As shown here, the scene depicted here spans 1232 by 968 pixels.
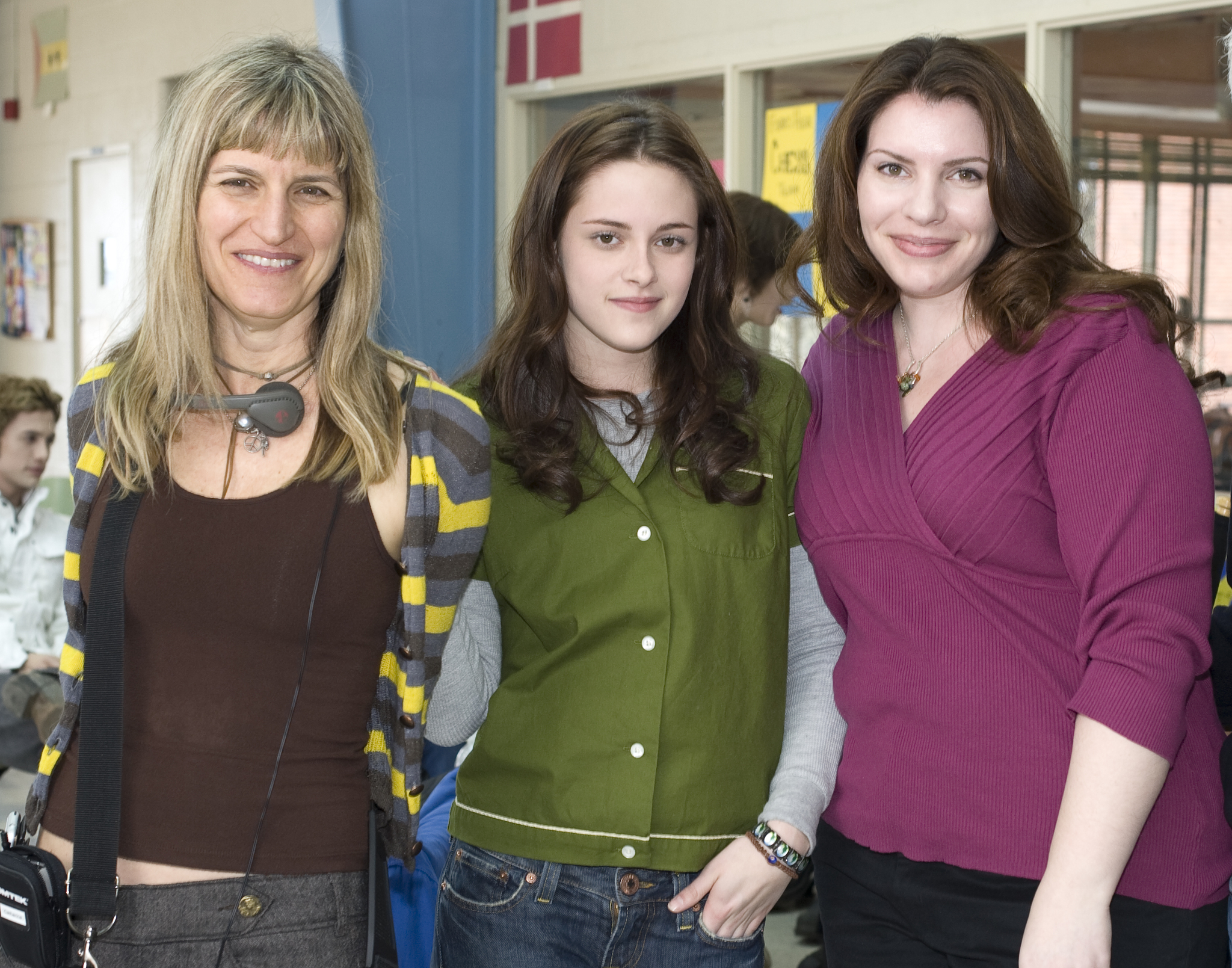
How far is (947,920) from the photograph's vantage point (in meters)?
1.53

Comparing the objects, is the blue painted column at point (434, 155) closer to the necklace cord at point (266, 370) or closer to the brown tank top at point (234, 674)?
the necklace cord at point (266, 370)

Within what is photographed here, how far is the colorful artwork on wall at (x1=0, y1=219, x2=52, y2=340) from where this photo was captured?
764cm

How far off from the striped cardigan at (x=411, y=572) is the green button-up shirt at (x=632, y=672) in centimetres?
11

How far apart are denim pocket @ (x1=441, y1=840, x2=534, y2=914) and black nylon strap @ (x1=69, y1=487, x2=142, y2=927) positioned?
439mm

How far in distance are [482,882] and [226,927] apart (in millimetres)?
348

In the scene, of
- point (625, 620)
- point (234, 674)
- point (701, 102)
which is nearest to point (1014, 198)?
point (625, 620)

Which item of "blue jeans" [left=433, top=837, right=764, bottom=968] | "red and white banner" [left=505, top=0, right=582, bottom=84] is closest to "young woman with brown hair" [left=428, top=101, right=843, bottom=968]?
"blue jeans" [left=433, top=837, right=764, bottom=968]

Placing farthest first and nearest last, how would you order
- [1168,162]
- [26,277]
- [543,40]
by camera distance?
[26,277], [543,40], [1168,162]

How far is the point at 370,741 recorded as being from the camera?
5.14 ft

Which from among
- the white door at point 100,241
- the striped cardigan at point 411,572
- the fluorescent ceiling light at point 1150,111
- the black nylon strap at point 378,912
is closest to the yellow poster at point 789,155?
the fluorescent ceiling light at point 1150,111

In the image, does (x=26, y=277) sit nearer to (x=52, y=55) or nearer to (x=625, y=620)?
(x=52, y=55)

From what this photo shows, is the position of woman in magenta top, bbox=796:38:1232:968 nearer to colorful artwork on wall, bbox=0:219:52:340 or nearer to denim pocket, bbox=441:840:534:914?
denim pocket, bbox=441:840:534:914

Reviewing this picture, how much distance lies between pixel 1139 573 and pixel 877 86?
68cm

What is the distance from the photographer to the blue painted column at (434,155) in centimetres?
→ 482
